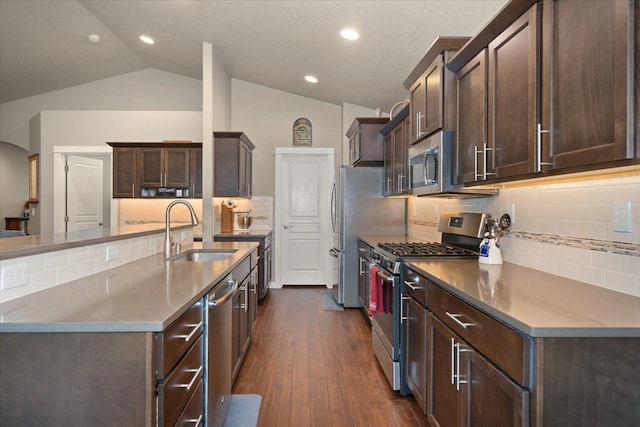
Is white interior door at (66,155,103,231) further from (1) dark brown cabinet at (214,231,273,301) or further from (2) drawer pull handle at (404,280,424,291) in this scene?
(2) drawer pull handle at (404,280,424,291)

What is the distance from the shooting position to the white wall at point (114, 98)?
20.8 ft

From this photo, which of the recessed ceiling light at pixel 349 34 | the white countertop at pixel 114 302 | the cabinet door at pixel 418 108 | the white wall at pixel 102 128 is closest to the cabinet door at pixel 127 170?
the white wall at pixel 102 128

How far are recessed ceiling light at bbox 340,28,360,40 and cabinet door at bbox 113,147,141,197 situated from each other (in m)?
3.41

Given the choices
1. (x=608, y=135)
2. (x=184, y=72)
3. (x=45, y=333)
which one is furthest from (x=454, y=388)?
(x=184, y=72)

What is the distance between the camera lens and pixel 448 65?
7.96 feet

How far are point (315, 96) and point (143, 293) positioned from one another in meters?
4.97

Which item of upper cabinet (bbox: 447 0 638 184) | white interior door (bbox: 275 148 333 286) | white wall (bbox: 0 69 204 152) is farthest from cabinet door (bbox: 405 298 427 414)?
white wall (bbox: 0 69 204 152)

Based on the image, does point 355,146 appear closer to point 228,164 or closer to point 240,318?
point 228,164

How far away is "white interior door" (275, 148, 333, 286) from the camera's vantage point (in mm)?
6117

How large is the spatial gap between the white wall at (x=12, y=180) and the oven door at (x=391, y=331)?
8463mm

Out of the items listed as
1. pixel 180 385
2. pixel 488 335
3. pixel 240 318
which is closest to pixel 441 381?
→ pixel 488 335

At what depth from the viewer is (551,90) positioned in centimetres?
148

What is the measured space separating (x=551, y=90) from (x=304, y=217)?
4821mm

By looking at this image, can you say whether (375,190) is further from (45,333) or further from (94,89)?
(94,89)
